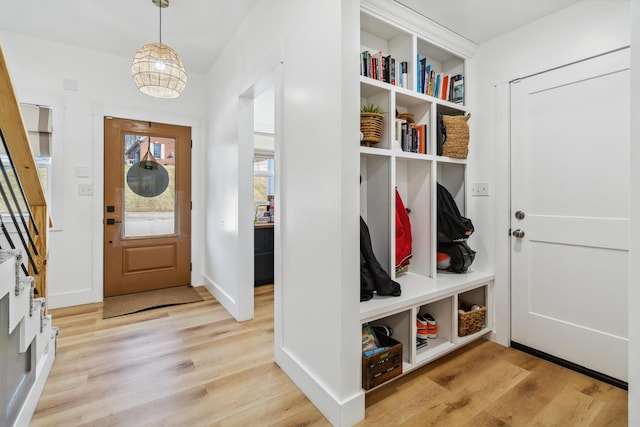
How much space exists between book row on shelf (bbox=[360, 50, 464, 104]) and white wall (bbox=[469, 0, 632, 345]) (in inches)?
5.6

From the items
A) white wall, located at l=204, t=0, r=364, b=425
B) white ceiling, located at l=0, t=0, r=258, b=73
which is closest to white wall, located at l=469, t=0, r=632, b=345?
white wall, located at l=204, t=0, r=364, b=425

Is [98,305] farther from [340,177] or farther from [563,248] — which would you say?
[563,248]

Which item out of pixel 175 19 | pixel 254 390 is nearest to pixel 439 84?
pixel 175 19

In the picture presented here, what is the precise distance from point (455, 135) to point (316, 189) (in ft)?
4.36

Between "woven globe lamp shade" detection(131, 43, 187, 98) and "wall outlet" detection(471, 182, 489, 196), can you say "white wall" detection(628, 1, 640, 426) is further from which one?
"woven globe lamp shade" detection(131, 43, 187, 98)

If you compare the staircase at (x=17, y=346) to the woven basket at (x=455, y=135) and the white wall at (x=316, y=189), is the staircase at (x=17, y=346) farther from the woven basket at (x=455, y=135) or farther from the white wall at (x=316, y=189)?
the woven basket at (x=455, y=135)

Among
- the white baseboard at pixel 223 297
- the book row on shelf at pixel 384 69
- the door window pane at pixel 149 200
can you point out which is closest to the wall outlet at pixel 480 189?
the book row on shelf at pixel 384 69

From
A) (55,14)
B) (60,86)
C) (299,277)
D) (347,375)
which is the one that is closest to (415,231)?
(299,277)

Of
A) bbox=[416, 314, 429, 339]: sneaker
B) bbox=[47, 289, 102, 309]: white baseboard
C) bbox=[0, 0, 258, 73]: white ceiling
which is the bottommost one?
bbox=[47, 289, 102, 309]: white baseboard

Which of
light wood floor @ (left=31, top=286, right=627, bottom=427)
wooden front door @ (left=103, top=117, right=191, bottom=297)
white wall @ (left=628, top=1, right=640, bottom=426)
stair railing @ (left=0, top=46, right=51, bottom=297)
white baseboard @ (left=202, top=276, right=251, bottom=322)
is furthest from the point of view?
wooden front door @ (left=103, top=117, right=191, bottom=297)

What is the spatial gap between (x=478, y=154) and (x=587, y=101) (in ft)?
2.41

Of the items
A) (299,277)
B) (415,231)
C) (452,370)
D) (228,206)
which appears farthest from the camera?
(228,206)

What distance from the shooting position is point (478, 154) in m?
2.56

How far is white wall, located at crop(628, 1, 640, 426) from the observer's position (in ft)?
2.87
